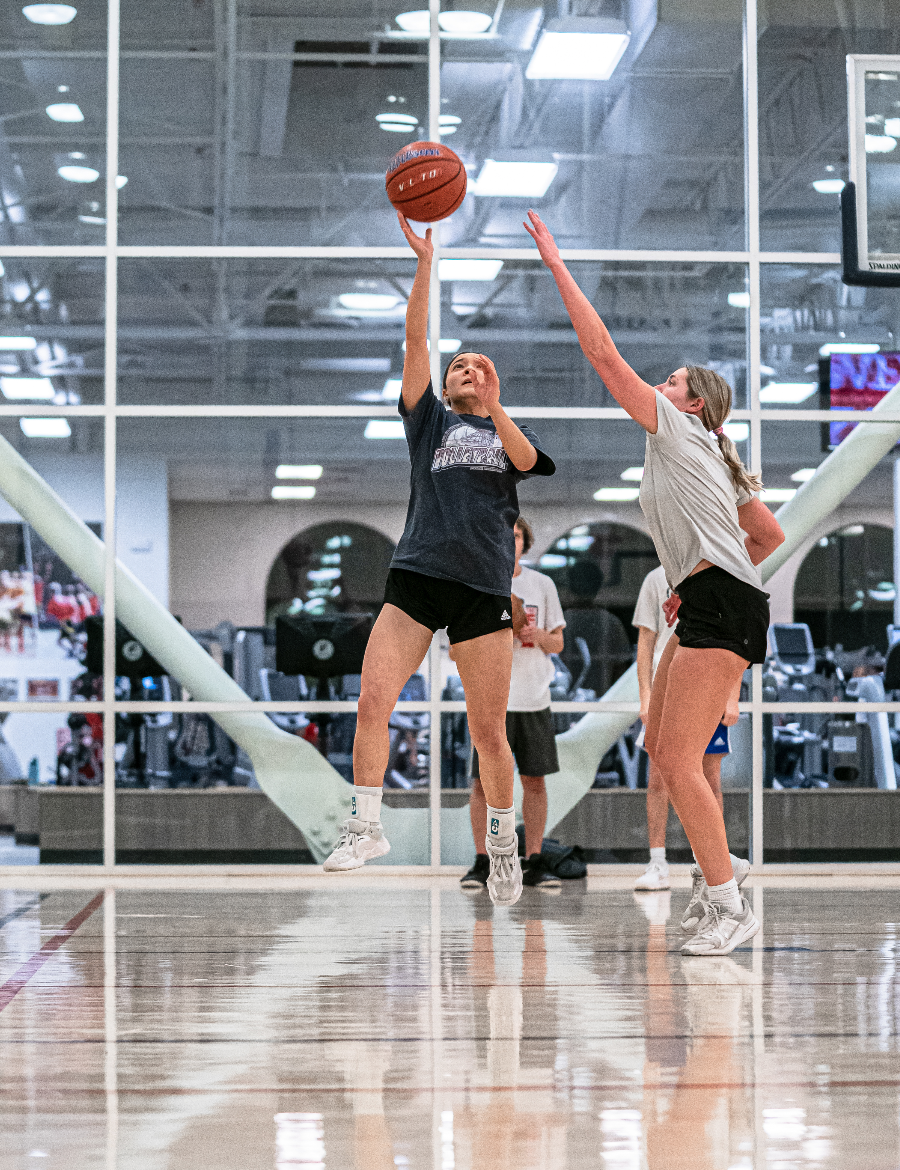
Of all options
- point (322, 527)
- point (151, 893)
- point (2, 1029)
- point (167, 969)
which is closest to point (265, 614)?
point (322, 527)

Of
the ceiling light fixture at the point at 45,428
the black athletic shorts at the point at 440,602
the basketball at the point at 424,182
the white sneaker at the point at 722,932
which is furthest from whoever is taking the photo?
the ceiling light fixture at the point at 45,428

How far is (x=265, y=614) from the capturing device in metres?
6.71

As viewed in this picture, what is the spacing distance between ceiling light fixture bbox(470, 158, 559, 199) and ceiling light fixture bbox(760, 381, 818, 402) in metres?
1.55

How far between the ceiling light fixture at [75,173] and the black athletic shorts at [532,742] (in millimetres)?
3522

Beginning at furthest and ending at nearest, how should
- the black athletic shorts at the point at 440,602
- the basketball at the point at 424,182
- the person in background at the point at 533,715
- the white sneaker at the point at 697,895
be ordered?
the person in background at the point at 533,715
the basketball at the point at 424,182
the white sneaker at the point at 697,895
the black athletic shorts at the point at 440,602

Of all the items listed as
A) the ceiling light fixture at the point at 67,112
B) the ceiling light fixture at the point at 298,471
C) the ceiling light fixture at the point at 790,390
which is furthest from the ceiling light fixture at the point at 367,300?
the ceiling light fixture at the point at 790,390

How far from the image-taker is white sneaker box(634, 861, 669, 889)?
5.57 meters

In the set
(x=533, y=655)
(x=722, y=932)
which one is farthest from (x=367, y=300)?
(x=722, y=932)

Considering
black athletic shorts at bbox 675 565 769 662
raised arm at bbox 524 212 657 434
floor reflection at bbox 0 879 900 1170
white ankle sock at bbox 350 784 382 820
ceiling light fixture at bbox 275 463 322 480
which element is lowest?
floor reflection at bbox 0 879 900 1170

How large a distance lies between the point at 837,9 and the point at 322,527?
3.92 metres

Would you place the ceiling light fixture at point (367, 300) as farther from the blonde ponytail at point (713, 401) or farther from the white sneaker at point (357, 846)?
the white sneaker at point (357, 846)

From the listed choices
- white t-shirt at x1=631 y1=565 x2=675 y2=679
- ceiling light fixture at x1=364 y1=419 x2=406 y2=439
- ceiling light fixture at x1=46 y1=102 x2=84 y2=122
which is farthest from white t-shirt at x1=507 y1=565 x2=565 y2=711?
ceiling light fixture at x1=46 y1=102 x2=84 y2=122

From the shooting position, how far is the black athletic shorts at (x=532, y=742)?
19.0 ft

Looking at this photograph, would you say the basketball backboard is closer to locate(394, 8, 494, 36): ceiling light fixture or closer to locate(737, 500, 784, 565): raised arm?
→ locate(394, 8, 494, 36): ceiling light fixture
